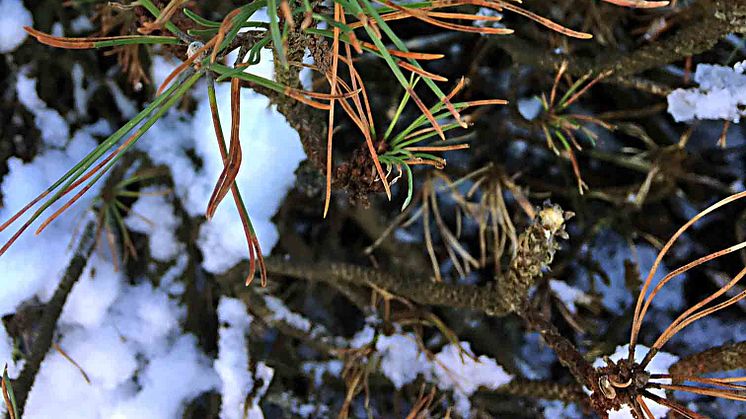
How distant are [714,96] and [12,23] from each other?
898 millimetres

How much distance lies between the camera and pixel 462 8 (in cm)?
64

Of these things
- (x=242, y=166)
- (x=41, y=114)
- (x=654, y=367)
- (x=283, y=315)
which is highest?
(x=41, y=114)

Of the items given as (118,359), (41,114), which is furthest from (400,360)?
(41,114)

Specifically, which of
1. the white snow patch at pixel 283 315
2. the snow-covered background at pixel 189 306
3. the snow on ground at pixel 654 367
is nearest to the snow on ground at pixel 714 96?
the snow-covered background at pixel 189 306

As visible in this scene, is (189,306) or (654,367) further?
(189,306)

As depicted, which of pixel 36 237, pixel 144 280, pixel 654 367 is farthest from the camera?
pixel 144 280

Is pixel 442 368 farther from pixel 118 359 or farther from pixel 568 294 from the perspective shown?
pixel 118 359

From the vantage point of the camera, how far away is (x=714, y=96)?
59cm

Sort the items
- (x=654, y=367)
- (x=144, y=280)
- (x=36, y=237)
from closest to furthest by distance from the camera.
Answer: (x=654, y=367)
(x=36, y=237)
(x=144, y=280)

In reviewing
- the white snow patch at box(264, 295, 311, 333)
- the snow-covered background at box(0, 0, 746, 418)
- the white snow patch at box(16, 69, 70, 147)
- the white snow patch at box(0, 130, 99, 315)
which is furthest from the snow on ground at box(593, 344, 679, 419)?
the white snow patch at box(16, 69, 70, 147)

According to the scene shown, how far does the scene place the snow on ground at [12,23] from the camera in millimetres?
774

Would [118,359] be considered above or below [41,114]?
below

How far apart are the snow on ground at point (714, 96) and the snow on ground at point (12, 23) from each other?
855mm

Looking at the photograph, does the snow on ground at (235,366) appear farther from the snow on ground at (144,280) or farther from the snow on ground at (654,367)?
the snow on ground at (654,367)
